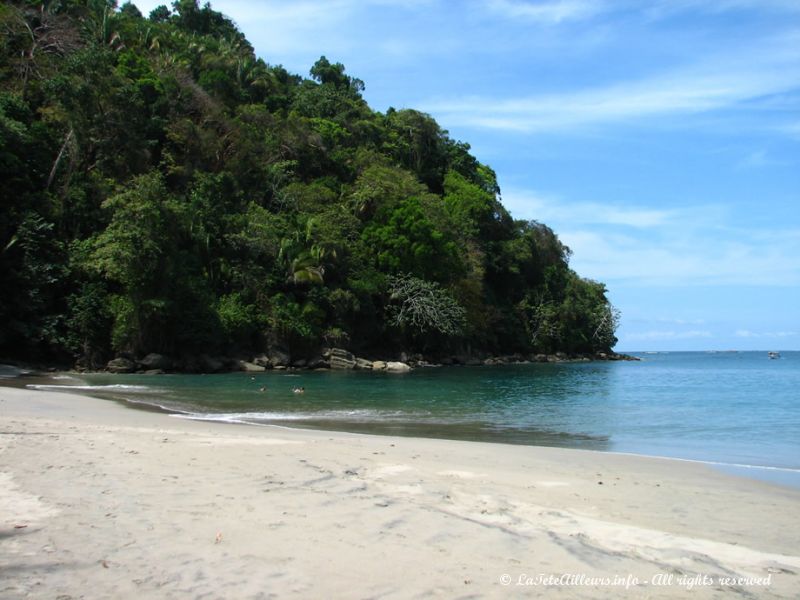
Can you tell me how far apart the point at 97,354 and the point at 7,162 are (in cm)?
1111

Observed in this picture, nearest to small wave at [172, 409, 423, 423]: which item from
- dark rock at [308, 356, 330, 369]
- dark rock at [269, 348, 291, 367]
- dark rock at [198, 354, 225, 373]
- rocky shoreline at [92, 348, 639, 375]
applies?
rocky shoreline at [92, 348, 639, 375]

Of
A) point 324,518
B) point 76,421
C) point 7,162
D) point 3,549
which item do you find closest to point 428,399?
point 76,421

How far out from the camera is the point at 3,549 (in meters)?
4.19

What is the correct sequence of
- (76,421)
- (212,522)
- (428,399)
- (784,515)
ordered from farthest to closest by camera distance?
(428,399) → (76,421) → (784,515) → (212,522)

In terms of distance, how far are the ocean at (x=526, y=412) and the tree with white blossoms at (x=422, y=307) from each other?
1700 cm

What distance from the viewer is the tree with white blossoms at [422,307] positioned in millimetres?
47812

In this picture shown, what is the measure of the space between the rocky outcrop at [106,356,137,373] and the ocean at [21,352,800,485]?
4.41m

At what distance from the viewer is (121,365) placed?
113 feet

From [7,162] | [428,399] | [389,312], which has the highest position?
[7,162]

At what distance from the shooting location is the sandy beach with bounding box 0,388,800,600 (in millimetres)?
4152

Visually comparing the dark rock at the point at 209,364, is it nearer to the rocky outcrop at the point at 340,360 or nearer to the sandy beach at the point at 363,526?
the rocky outcrop at the point at 340,360

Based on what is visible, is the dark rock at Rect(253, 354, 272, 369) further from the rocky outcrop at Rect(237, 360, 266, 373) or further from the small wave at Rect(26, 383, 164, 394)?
the small wave at Rect(26, 383, 164, 394)

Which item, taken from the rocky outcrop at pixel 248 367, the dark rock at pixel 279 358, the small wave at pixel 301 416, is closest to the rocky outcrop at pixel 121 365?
the rocky outcrop at pixel 248 367

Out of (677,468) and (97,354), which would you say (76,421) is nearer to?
(677,468)
